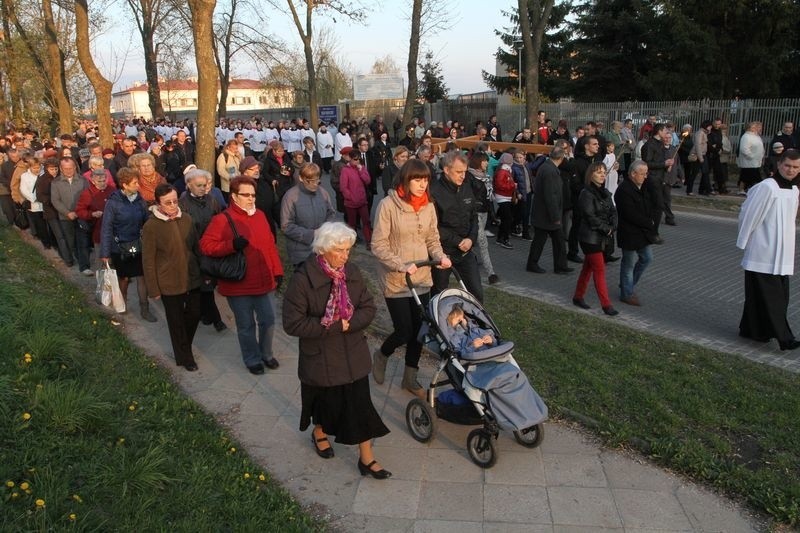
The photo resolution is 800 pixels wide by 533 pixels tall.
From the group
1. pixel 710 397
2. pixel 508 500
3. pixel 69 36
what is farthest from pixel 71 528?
pixel 69 36

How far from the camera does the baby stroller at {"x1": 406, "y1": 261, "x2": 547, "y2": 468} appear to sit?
440cm

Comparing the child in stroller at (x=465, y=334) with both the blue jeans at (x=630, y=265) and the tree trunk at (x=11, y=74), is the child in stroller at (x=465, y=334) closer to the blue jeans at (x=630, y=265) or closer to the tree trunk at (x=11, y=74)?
the blue jeans at (x=630, y=265)

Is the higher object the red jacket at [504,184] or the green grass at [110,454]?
the red jacket at [504,184]

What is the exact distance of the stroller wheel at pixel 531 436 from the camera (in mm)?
4738

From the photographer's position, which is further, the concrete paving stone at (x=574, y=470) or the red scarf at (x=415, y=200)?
the red scarf at (x=415, y=200)

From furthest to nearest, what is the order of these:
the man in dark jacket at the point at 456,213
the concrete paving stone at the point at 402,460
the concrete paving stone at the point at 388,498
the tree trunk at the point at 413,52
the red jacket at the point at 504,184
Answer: the tree trunk at the point at 413,52 < the red jacket at the point at 504,184 < the man in dark jacket at the point at 456,213 < the concrete paving stone at the point at 402,460 < the concrete paving stone at the point at 388,498

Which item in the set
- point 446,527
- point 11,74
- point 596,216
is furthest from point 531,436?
point 11,74

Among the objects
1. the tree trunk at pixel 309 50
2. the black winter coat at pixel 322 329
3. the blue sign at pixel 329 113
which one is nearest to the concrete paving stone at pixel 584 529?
the black winter coat at pixel 322 329

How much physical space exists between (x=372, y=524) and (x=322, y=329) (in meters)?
1.23

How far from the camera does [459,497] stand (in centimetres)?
431

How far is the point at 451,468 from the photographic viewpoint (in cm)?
466

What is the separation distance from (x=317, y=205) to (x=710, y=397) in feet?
13.6

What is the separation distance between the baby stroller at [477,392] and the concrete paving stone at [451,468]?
0.08 m

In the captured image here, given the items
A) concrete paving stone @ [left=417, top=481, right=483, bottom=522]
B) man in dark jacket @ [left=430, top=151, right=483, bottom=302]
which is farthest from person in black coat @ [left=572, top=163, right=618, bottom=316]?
concrete paving stone @ [left=417, top=481, right=483, bottom=522]
